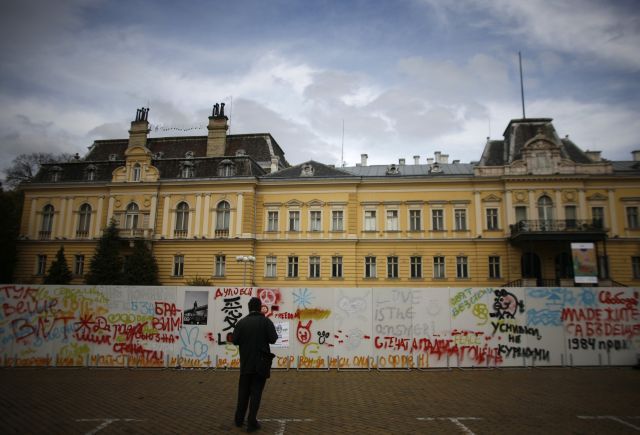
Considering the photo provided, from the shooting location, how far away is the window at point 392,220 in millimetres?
34094

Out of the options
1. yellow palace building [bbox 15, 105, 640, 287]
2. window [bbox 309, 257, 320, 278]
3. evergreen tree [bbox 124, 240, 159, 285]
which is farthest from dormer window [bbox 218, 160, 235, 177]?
window [bbox 309, 257, 320, 278]

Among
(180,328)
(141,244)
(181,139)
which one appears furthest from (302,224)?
(180,328)

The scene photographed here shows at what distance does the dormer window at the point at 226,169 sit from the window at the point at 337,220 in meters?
9.57

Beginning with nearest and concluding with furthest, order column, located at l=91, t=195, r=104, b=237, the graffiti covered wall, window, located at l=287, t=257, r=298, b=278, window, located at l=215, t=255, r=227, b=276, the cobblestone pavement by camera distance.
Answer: the cobblestone pavement
the graffiti covered wall
window, located at l=287, t=257, r=298, b=278
window, located at l=215, t=255, r=227, b=276
column, located at l=91, t=195, r=104, b=237

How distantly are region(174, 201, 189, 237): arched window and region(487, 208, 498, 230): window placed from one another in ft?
82.6

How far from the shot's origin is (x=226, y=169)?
3603 centimetres

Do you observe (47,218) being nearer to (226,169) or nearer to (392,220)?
(226,169)

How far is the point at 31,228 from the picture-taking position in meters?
37.6

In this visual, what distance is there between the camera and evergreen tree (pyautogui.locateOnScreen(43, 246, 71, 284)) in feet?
111

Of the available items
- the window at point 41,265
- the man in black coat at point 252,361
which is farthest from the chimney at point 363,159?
the man in black coat at point 252,361

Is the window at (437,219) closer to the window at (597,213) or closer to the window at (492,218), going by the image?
the window at (492,218)

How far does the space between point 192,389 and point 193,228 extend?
2532cm

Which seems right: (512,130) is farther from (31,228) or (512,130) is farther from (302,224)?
(31,228)

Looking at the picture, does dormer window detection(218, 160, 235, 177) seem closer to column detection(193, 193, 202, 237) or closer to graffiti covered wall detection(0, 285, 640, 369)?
column detection(193, 193, 202, 237)
